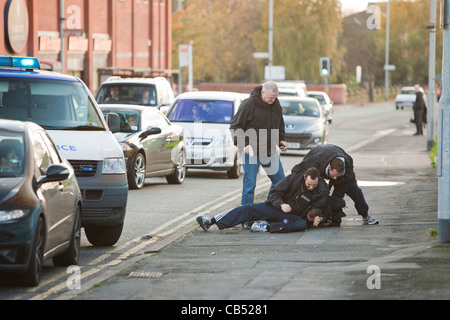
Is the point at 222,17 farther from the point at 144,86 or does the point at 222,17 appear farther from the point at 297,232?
the point at 297,232

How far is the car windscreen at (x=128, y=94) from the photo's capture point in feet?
82.2

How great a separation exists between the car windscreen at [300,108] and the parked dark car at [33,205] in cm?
2000

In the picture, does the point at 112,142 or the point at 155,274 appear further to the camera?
the point at 112,142

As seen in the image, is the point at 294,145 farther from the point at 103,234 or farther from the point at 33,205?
the point at 33,205

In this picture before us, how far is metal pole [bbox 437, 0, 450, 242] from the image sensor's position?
10.8 metres

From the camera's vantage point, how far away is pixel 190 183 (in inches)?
783

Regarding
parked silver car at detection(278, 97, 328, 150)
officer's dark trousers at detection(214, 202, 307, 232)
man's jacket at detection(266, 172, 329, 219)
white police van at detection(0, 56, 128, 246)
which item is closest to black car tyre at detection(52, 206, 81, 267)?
white police van at detection(0, 56, 128, 246)

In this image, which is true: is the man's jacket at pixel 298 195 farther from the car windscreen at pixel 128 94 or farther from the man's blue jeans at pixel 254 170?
the car windscreen at pixel 128 94

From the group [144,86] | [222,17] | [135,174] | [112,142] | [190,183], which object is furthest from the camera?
[222,17]

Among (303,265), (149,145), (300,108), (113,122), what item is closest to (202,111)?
(149,145)

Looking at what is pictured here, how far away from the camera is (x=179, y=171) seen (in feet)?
64.4
